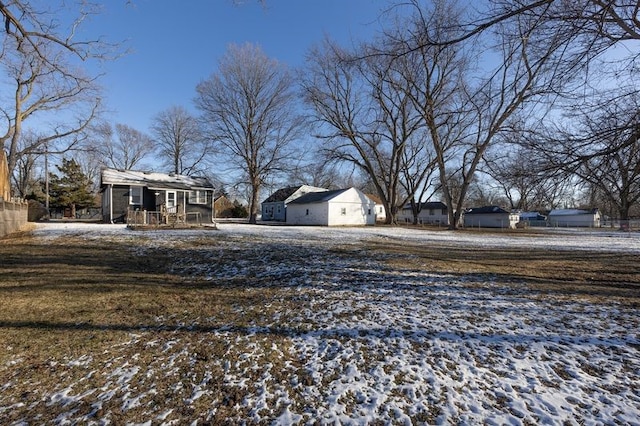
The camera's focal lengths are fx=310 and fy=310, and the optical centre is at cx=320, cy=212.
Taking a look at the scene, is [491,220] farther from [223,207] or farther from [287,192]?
[223,207]

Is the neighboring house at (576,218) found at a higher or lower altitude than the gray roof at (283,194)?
lower

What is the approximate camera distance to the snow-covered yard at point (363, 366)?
2.69m

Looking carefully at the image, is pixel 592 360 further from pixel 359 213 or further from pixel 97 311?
pixel 359 213

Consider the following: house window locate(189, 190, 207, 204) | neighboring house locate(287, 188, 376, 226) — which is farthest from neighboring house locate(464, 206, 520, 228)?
house window locate(189, 190, 207, 204)

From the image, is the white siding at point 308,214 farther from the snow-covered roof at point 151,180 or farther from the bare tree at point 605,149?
the bare tree at point 605,149

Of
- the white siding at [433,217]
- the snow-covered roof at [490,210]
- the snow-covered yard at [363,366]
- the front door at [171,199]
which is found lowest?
the snow-covered yard at [363,366]

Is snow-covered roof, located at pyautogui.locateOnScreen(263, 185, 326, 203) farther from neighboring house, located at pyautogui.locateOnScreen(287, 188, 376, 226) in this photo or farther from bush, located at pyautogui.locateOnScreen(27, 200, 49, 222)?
bush, located at pyautogui.locateOnScreen(27, 200, 49, 222)

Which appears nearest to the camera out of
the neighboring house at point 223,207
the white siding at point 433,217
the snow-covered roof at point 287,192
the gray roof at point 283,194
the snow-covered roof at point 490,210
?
the snow-covered roof at point 287,192

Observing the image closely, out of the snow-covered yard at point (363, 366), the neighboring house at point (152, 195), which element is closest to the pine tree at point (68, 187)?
the neighboring house at point (152, 195)

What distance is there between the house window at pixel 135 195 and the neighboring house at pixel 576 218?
61.8 meters

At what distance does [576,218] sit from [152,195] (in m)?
69.9

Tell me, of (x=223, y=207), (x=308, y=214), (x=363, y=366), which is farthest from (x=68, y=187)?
(x=363, y=366)

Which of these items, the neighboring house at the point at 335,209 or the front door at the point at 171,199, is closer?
the front door at the point at 171,199

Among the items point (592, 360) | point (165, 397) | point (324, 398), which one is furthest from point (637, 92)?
point (165, 397)
